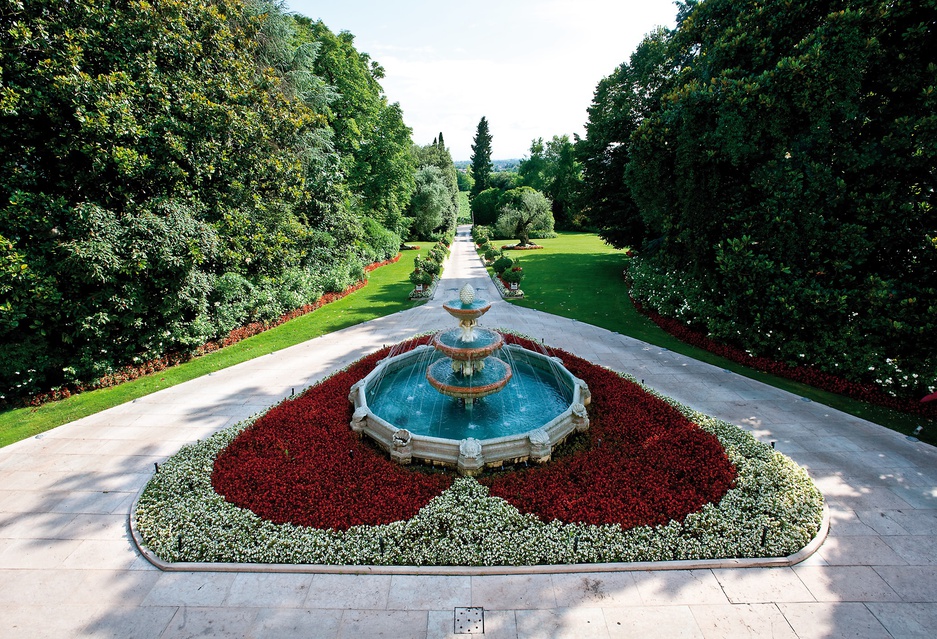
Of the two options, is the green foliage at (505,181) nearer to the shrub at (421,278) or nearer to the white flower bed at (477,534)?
the shrub at (421,278)

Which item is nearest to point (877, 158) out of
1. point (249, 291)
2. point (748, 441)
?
point (748, 441)

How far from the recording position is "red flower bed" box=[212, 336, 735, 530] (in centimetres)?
743

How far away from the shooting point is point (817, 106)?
453 inches

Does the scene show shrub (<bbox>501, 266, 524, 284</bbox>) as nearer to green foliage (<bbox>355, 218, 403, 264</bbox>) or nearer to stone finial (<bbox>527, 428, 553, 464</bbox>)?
green foliage (<bbox>355, 218, 403, 264</bbox>)

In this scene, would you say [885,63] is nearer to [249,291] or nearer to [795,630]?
[795,630]

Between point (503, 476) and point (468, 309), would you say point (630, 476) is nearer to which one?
point (503, 476)

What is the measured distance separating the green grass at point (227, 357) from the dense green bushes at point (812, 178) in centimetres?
1592

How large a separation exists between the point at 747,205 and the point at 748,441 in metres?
9.08

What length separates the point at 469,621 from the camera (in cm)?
562

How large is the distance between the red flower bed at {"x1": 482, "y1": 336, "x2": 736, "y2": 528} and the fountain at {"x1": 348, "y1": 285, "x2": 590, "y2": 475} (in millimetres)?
602

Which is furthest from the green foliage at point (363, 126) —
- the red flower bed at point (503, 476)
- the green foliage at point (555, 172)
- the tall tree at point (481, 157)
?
the tall tree at point (481, 157)

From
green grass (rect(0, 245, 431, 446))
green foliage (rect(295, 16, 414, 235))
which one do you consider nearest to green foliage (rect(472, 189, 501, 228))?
green foliage (rect(295, 16, 414, 235))

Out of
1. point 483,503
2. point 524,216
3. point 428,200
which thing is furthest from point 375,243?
point 483,503

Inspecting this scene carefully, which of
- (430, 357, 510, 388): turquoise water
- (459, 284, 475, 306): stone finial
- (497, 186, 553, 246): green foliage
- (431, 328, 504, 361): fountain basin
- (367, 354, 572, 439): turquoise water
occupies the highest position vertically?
(497, 186, 553, 246): green foliage
